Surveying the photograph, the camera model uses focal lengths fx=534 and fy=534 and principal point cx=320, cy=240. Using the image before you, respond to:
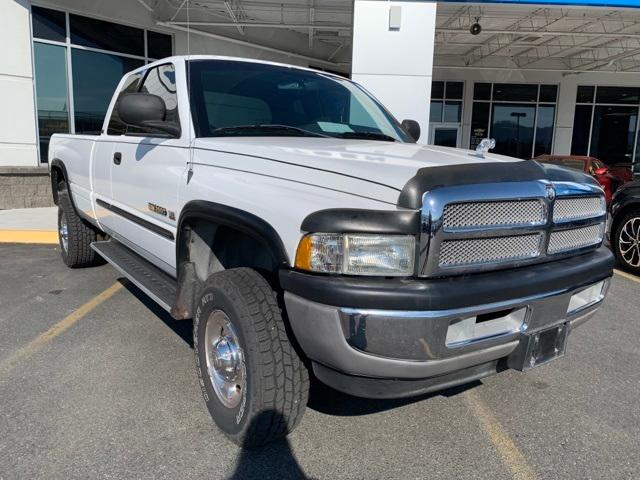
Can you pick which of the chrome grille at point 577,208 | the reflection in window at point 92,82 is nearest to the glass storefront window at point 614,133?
the reflection in window at point 92,82

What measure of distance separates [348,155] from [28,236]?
7.06 metres

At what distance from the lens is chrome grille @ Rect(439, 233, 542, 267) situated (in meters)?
2.17

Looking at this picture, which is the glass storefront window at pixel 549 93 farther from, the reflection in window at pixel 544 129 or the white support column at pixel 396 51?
the white support column at pixel 396 51

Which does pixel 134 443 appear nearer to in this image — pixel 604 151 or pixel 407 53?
pixel 407 53

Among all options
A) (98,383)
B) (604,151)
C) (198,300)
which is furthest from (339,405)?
(604,151)

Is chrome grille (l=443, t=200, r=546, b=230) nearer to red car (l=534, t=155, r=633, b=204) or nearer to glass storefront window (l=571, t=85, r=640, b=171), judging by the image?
red car (l=534, t=155, r=633, b=204)

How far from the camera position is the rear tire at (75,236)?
571cm

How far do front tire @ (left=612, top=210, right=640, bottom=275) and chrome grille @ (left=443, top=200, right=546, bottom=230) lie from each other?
476 cm

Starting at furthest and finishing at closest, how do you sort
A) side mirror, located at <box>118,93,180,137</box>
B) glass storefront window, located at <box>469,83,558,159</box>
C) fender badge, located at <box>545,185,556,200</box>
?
1. glass storefront window, located at <box>469,83,558,159</box>
2. side mirror, located at <box>118,93,180,137</box>
3. fender badge, located at <box>545,185,556,200</box>

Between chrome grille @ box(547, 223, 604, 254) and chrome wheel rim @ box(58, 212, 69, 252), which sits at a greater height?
chrome grille @ box(547, 223, 604, 254)

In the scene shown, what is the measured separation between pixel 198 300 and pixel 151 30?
12.2 m

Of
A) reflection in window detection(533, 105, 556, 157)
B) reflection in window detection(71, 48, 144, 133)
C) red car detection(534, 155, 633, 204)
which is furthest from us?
reflection in window detection(533, 105, 556, 157)

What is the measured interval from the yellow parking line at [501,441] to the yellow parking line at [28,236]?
6742 mm

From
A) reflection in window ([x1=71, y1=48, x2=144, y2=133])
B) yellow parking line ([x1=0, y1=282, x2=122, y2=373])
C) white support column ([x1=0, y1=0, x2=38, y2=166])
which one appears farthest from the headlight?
reflection in window ([x1=71, y1=48, x2=144, y2=133])
